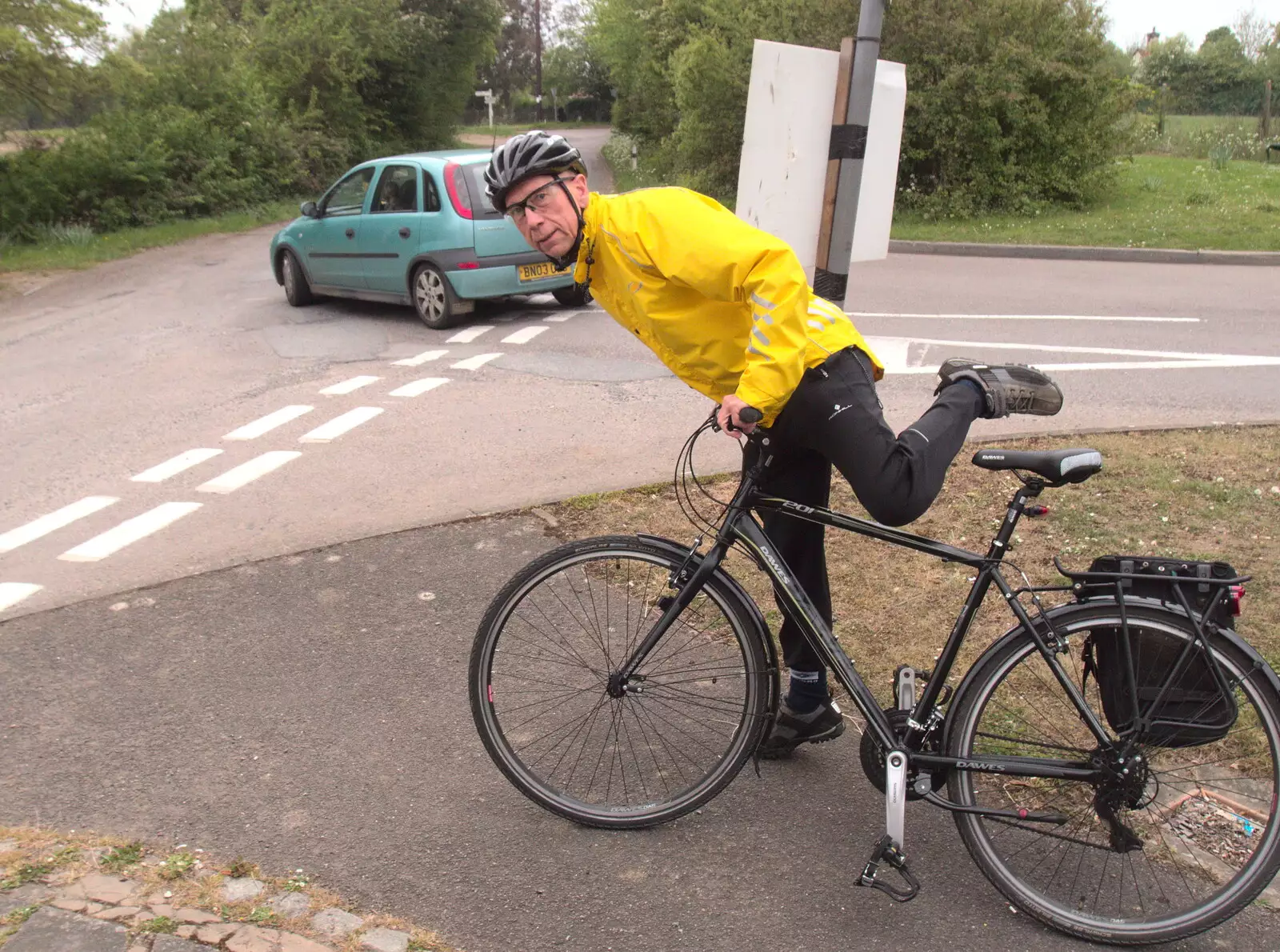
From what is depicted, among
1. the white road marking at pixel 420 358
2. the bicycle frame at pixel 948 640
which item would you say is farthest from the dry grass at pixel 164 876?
the white road marking at pixel 420 358

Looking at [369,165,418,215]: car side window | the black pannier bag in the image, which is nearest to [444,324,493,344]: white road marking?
[369,165,418,215]: car side window

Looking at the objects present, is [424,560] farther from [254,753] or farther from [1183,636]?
[1183,636]

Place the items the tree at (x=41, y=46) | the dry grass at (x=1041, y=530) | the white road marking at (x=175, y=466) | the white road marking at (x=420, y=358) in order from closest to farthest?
the dry grass at (x=1041, y=530) < the white road marking at (x=175, y=466) < the white road marking at (x=420, y=358) < the tree at (x=41, y=46)

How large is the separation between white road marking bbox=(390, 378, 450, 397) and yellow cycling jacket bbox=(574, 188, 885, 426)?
5635 mm

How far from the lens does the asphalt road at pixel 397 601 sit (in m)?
3.00

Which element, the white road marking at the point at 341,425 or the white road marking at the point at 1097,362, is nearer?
the white road marking at the point at 341,425

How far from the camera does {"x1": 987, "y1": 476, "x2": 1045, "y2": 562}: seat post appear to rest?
2703mm

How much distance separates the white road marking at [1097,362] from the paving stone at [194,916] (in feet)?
21.1

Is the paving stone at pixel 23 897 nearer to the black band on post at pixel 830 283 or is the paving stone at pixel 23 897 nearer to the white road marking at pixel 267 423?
the black band on post at pixel 830 283

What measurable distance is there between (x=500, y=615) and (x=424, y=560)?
86.4 inches

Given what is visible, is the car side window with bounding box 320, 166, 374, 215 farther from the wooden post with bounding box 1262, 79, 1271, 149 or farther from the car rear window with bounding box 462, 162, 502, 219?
the wooden post with bounding box 1262, 79, 1271, 149

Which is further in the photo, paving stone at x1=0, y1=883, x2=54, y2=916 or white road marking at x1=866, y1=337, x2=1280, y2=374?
white road marking at x1=866, y1=337, x2=1280, y2=374

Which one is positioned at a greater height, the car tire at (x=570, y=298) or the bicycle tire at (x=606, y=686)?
the bicycle tire at (x=606, y=686)


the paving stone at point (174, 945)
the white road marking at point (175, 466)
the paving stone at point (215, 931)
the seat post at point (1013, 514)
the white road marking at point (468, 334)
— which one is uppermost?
the seat post at point (1013, 514)
